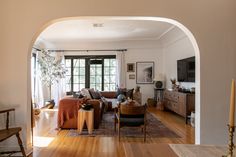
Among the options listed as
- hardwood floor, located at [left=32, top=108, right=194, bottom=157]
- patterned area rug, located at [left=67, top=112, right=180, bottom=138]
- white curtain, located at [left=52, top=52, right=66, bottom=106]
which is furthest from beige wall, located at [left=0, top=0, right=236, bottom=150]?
white curtain, located at [left=52, top=52, right=66, bottom=106]

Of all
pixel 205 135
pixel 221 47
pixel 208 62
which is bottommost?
pixel 205 135

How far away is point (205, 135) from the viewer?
135 inches

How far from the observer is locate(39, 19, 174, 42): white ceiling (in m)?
6.30

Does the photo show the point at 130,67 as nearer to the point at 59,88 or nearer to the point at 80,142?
the point at 59,88

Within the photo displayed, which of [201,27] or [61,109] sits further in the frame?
[61,109]

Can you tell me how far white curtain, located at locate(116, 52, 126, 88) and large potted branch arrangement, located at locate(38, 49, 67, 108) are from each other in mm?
2145

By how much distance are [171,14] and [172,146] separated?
2.40 m

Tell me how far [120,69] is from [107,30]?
2.33 m

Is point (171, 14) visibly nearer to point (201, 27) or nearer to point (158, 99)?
point (201, 27)

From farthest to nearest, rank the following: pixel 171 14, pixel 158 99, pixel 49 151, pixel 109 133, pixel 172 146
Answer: pixel 158 99, pixel 109 133, pixel 49 151, pixel 171 14, pixel 172 146

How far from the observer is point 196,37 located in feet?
11.1

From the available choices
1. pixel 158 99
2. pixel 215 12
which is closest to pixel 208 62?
pixel 215 12

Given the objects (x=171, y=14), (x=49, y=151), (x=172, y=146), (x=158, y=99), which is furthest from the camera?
(x=158, y=99)

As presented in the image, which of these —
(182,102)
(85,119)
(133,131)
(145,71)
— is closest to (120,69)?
(145,71)
